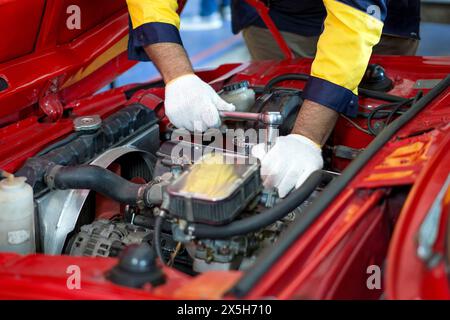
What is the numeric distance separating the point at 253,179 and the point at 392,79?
2.89 ft

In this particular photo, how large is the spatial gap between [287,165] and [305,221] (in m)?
0.40

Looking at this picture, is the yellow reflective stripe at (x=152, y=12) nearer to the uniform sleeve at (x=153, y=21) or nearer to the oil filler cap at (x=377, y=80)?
the uniform sleeve at (x=153, y=21)

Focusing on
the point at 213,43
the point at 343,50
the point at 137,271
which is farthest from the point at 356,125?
the point at 213,43

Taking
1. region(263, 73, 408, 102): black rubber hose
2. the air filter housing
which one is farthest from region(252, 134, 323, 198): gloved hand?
region(263, 73, 408, 102): black rubber hose

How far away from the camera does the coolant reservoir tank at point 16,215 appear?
1255 millimetres

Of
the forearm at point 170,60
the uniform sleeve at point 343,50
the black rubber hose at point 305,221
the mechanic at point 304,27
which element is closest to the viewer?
the black rubber hose at point 305,221

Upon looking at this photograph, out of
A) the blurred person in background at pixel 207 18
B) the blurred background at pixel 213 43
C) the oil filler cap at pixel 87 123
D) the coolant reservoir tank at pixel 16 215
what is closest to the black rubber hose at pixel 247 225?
the coolant reservoir tank at pixel 16 215

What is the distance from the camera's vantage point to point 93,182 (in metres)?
1.41

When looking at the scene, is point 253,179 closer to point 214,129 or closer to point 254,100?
point 214,129

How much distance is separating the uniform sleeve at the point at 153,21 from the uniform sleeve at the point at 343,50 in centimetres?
43

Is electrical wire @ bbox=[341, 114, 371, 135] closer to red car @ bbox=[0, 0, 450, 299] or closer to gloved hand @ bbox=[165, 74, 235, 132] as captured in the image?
red car @ bbox=[0, 0, 450, 299]

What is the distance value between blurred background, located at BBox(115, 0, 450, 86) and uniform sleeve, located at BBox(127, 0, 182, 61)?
9.28ft
